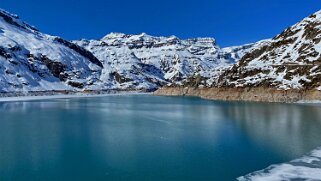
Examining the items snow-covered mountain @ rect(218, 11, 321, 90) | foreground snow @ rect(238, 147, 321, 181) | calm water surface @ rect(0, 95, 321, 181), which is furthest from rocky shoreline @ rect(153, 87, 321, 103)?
foreground snow @ rect(238, 147, 321, 181)

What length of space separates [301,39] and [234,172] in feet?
370

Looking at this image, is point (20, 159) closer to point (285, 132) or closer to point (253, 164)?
point (253, 164)

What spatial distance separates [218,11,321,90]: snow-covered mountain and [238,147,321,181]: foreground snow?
71.3 m

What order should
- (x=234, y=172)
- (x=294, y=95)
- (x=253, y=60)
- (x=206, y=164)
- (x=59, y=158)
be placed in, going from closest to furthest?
(x=234, y=172)
(x=206, y=164)
(x=59, y=158)
(x=294, y=95)
(x=253, y=60)

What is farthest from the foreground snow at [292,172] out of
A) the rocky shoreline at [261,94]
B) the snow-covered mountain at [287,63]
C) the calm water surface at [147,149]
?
the snow-covered mountain at [287,63]

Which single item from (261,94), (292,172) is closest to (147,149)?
(292,172)

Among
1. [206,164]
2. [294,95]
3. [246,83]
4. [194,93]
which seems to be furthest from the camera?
[194,93]

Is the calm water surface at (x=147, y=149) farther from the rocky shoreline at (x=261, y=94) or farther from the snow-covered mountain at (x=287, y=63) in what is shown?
the snow-covered mountain at (x=287, y=63)

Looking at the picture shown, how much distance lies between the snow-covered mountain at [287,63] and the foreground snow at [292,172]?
71324 mm

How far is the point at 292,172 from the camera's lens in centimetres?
2219

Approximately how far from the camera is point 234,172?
22438 millimetres

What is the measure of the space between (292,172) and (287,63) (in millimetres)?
94785

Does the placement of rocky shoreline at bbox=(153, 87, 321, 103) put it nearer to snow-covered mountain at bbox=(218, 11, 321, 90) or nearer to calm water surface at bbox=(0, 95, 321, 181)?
snow-covered mountain at bbox=(218, 11, 321, 90)

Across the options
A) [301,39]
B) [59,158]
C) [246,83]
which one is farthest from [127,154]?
[301,39]
